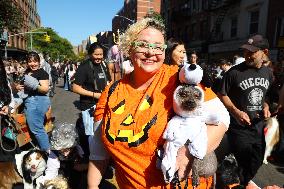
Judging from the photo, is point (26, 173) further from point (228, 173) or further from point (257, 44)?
point (257, 44)

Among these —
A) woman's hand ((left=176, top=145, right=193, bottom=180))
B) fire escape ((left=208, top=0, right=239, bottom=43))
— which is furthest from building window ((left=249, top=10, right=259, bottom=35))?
woman's hand ((left=176, top=145, right=193, bottom=180))

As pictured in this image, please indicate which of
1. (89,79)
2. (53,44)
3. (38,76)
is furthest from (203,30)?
(53,44)

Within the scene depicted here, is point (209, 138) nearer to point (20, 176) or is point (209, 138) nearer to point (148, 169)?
point (148, 169)

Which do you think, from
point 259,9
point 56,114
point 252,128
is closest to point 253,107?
point 252,128

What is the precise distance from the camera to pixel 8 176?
12.5 ft

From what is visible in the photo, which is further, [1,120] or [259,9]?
[259,9]

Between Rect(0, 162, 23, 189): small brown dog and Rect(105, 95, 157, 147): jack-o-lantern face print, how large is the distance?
266 cm

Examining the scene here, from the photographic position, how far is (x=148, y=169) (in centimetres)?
170

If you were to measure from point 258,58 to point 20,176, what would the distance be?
11.7ft

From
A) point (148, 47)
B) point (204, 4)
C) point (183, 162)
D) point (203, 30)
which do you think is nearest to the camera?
point (183, 162)

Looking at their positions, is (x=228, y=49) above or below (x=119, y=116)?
Result: above

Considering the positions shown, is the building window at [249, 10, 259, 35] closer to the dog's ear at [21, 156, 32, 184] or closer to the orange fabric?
the dog's ear at [21, 156, 32, 184]

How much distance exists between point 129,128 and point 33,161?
2.52 metres

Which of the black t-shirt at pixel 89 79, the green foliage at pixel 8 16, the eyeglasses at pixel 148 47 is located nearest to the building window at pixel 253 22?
the green foliage at pixel 8 16
